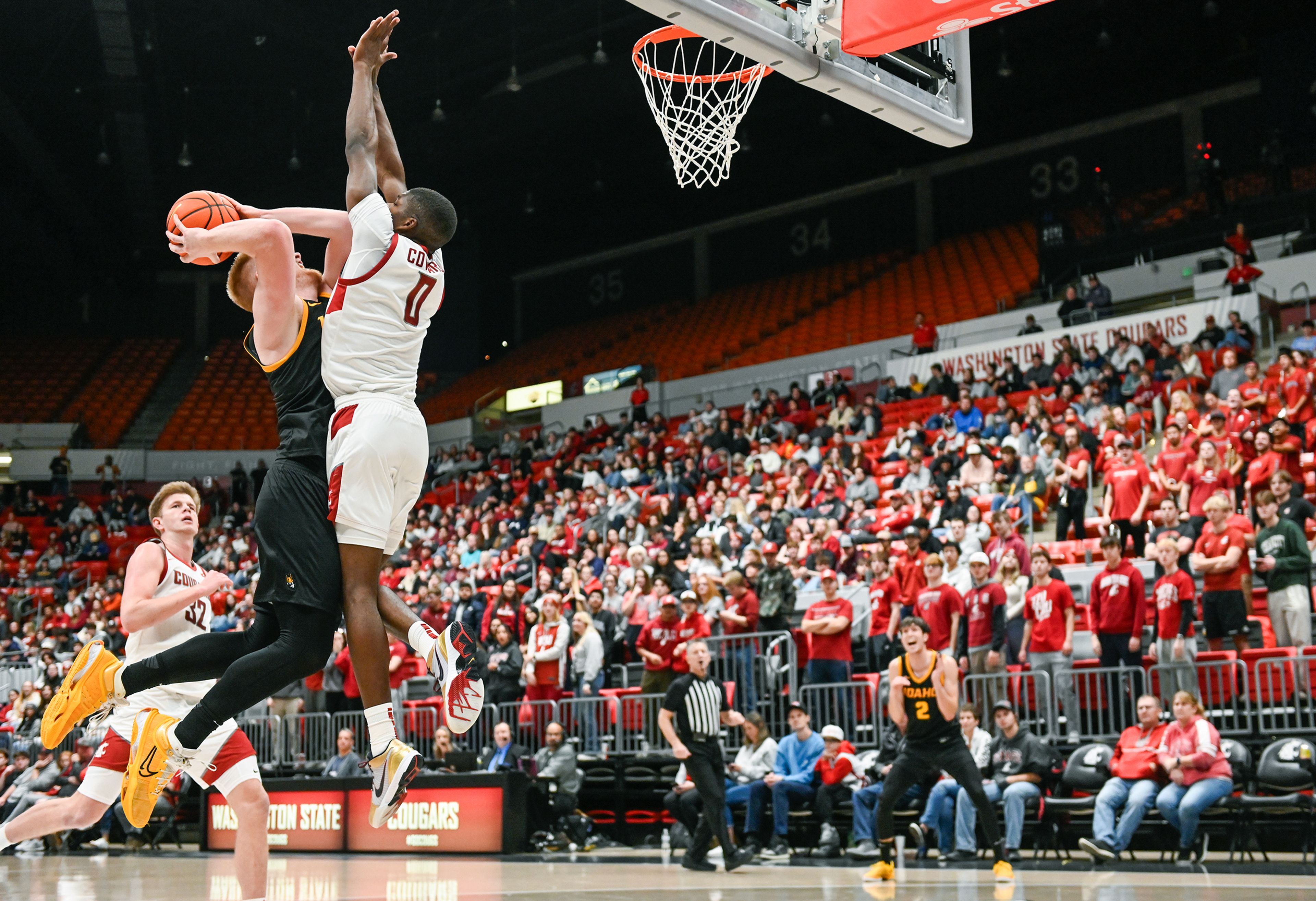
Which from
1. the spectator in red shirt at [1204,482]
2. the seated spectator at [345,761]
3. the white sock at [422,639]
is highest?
the spectator in red shirt at [1204,482]

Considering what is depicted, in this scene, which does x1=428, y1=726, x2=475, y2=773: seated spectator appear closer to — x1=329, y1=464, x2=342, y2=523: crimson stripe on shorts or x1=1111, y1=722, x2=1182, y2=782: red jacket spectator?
x1=1111, y1=722, x2=1182, y2=782: red jacket spectator

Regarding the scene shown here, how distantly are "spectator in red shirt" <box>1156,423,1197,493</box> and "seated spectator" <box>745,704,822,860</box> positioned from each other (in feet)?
15.1

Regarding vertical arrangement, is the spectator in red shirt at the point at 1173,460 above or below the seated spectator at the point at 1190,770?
above

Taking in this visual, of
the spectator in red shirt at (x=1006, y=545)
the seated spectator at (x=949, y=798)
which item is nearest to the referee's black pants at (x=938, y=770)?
the seated spectator at (x=949, y=798)

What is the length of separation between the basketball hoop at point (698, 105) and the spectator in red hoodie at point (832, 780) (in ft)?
18.5

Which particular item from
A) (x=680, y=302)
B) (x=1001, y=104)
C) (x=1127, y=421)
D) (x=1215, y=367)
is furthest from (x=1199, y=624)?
(x=680, y=302)

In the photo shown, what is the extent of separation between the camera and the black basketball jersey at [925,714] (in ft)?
32.3

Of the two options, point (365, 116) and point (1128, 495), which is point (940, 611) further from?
point (365, 116)

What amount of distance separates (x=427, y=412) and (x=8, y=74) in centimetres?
1215

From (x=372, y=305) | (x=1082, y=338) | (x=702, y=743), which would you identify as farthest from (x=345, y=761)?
(x=1082, y=338)

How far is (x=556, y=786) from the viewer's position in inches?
540

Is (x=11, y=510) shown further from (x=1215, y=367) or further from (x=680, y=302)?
(x=1215, y=367)

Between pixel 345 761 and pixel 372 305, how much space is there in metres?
11.7

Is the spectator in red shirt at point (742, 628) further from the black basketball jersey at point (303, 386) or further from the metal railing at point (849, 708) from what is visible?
the black basketball jersey at point (303, 386)
